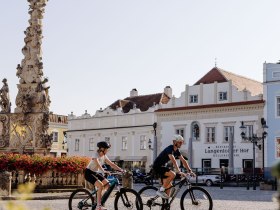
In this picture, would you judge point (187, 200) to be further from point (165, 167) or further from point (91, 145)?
point (91, 145)

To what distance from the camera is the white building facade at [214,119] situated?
44772mm

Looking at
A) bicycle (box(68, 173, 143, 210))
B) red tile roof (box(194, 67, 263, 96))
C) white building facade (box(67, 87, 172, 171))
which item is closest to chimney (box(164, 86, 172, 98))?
white building facade (box(67, 87, 172, 171))

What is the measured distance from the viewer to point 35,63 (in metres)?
20.6

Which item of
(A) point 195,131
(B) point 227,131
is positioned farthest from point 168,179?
(A) point 195,131

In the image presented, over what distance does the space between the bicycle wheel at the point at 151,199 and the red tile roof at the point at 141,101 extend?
4408 centimetres

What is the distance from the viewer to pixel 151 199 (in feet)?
33.8

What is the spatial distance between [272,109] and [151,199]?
1356 inches

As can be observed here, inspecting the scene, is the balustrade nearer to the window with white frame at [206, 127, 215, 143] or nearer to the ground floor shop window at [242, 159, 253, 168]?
the ground floor shop window at [242, 159, 253, 168]

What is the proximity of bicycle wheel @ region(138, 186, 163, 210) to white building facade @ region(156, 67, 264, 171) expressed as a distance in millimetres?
31968

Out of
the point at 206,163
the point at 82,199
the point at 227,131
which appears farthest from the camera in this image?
the point at 206,163

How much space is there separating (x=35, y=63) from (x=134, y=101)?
3931cm

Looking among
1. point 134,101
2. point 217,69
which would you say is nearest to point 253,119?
point 217,69

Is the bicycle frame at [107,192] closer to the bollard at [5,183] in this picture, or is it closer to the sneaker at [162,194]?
the sneaker at [162,194]

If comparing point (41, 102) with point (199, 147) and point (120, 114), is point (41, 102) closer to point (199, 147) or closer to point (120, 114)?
point (199, 147)
